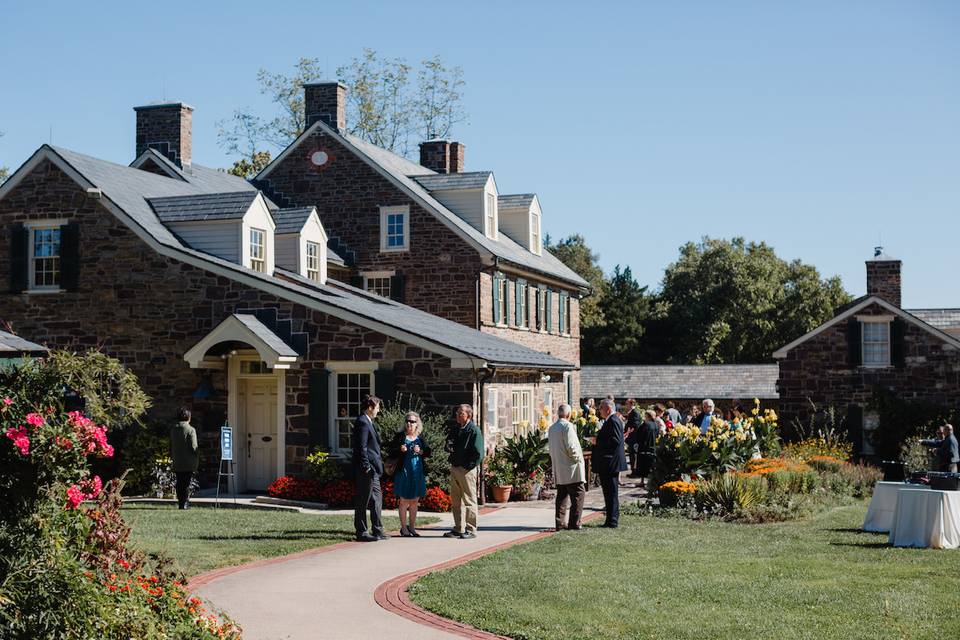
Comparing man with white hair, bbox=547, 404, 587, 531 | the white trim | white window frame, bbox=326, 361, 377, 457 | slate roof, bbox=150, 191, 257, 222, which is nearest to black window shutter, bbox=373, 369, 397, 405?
white window frame, bbox=326, 361, 377, 457

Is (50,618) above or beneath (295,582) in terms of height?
above

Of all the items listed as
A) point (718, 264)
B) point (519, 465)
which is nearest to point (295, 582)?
point (519, 465)

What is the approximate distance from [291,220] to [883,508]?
15.7 meters

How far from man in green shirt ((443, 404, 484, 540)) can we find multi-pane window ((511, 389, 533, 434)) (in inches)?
289

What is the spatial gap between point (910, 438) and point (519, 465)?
14.2 m

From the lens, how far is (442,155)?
37969mm

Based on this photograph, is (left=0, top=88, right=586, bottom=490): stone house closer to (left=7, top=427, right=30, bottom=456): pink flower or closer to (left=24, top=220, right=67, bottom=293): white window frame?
(left=24, top=220, right=67, bottom=293): white window frame

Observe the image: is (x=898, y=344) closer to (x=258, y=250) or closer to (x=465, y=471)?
(x=258, y=250)

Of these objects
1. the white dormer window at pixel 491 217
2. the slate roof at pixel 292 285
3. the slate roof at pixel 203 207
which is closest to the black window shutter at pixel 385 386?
the slate roof at pixel 292 285

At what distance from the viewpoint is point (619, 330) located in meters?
61.2

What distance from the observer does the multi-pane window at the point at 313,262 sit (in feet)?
91.0

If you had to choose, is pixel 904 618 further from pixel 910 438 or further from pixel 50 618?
pixel 910 438

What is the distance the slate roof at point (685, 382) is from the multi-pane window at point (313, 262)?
17158mm

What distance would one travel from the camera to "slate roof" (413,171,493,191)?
109 feet
